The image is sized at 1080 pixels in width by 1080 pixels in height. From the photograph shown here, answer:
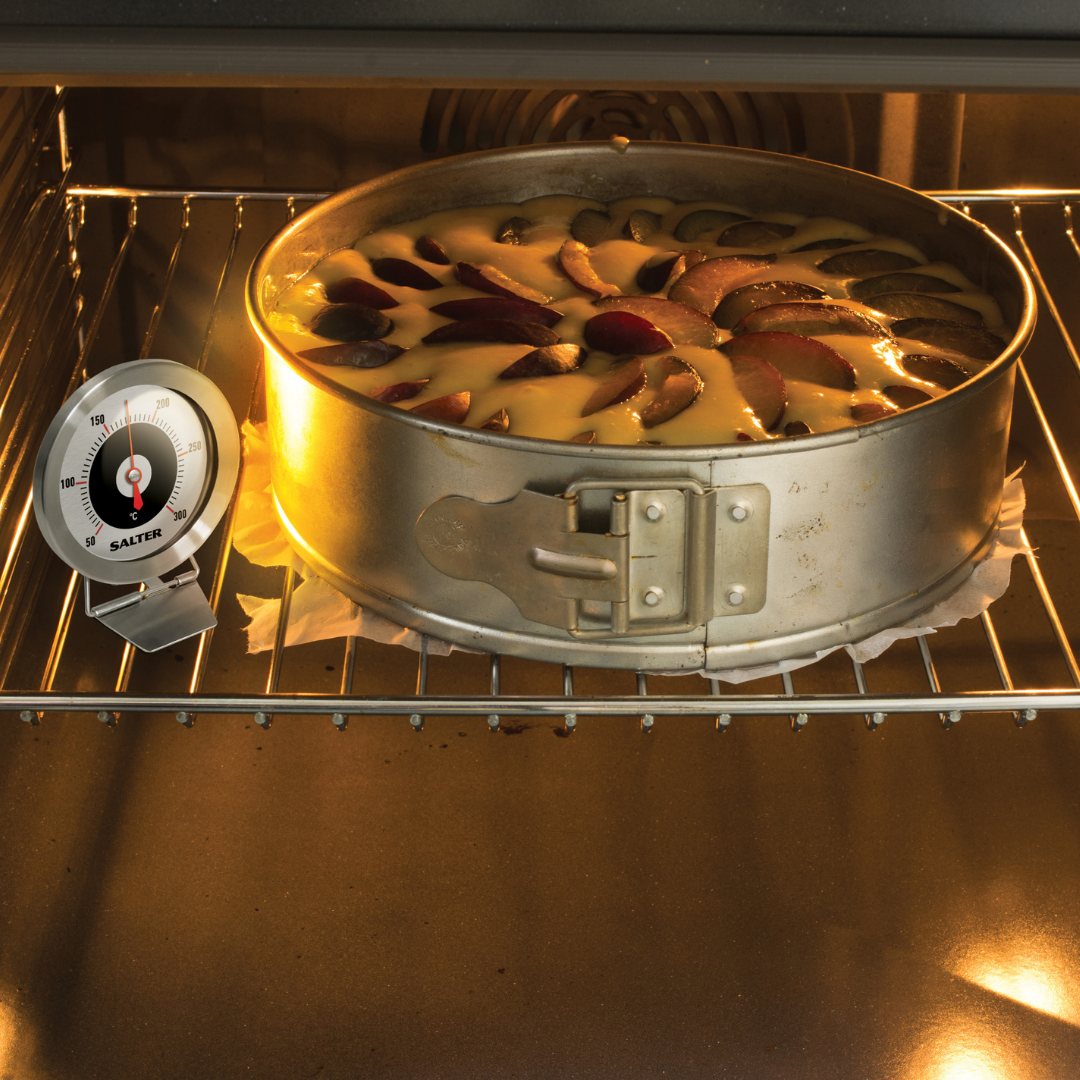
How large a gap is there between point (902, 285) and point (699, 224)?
234 millimetres

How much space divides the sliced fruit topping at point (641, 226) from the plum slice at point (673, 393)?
12.5 inches

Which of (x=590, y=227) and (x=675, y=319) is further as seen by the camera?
(x=590, y=227)

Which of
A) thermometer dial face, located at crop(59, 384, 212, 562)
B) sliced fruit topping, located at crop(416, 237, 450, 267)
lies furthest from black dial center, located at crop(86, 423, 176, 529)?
sliced fruit topping, located at crop(416, 237, 450, 267)

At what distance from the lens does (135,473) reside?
891mm

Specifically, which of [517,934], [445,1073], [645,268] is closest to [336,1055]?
[445,1073]

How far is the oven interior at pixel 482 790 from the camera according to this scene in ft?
3.48


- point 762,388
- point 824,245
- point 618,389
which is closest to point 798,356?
point 762,388

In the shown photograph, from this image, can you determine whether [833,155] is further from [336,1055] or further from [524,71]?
[336,1055]

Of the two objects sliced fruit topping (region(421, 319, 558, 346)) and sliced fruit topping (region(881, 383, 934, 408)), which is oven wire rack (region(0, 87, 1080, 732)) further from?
sliced fruit topping (region(421, 319, 558, 346))

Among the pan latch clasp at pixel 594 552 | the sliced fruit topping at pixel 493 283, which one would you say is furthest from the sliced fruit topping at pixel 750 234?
the pan latch clasp at pixel 594 552

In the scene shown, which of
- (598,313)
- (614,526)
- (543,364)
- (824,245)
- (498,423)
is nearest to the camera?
(614,526)

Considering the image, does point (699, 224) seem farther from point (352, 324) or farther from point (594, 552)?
point (594, 552)

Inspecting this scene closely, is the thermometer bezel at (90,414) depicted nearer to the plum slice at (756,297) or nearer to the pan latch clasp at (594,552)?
the pan latch clasp at (594,552)

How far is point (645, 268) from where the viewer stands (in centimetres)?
122
